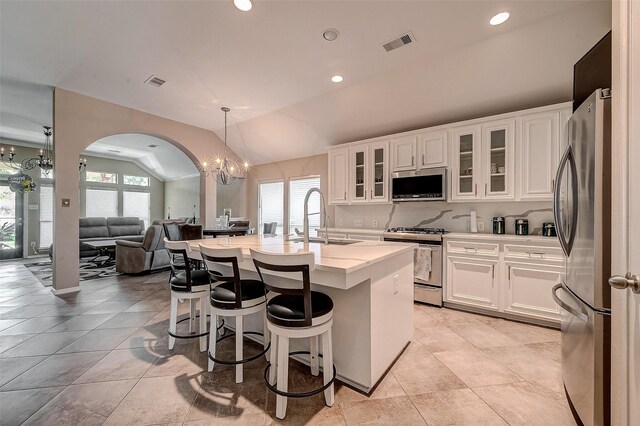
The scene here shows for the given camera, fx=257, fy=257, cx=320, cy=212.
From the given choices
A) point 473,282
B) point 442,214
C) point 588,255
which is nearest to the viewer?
point 588,255

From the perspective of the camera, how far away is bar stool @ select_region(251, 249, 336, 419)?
1439 millimetres

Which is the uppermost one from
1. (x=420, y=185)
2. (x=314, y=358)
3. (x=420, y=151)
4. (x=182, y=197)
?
(x=420, y=151)

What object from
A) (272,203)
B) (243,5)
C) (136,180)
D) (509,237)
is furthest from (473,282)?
(136,180)

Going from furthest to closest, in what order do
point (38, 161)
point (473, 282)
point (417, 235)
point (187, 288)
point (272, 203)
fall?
point (272, 203) < point (38, 161) < point (417, 235) < point (473, 282) < point (187, 288)

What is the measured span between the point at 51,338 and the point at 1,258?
22.0 ft

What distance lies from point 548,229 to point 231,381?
3.67 meters

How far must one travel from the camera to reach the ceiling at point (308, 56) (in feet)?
7.72

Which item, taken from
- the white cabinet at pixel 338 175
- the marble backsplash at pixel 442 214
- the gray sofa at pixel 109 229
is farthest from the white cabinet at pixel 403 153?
the gray sofa at pixel 109 229

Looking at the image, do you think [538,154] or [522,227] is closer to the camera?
[538,154]

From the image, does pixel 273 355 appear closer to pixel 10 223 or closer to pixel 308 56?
pixel 308 56

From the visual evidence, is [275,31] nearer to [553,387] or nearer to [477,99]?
[477,99]

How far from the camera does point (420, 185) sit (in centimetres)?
375

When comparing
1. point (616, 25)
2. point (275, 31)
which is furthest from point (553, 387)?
point (275, 31)

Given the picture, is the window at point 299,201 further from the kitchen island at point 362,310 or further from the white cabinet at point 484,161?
the kitchen island at point 362,310
